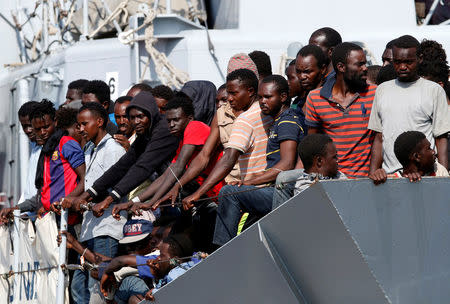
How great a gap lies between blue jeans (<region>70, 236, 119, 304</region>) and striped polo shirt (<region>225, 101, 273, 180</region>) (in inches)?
49.4

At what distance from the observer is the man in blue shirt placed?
5.73 metres

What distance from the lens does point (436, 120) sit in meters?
5.45

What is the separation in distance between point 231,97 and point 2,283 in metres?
3.13

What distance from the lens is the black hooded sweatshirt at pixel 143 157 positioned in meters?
6.78

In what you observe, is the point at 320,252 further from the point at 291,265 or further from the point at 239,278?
the point at 239,278

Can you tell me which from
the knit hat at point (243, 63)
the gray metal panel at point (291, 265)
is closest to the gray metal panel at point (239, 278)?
the gray metal panel at point (291, 265)

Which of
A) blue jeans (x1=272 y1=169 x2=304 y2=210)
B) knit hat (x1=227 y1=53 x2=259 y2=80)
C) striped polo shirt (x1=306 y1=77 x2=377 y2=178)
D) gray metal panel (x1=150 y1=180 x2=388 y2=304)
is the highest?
knit hat (x1=227 y1=53 x2=259 y2=80)

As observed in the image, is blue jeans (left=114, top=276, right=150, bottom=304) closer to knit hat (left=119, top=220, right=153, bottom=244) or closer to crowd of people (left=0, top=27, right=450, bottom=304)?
crowd of people (left=0, top=27, right=450, bottom=304)

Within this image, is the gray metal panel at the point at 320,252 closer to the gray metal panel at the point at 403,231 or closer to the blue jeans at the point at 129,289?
the gray metal panel at the point at 403,231

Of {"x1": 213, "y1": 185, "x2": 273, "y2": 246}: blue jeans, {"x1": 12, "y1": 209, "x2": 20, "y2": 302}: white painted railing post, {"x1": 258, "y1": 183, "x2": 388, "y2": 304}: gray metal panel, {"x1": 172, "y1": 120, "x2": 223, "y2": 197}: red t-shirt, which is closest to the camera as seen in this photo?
{"x1": 258, "y1": 183, "x2": 388, "y2": 304}: gray metal panel

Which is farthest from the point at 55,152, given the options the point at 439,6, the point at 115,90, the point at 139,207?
the point at 439,6

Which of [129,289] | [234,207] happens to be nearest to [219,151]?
[234,207]

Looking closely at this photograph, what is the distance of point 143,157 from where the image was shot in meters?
6.80

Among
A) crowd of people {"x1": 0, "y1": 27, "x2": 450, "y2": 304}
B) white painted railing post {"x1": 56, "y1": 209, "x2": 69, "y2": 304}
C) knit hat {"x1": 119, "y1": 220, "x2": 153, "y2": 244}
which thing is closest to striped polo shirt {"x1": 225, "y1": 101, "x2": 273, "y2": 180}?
crowd of people {"x1": 0, "y1": 27, "x2": 450, "y2": 304}
